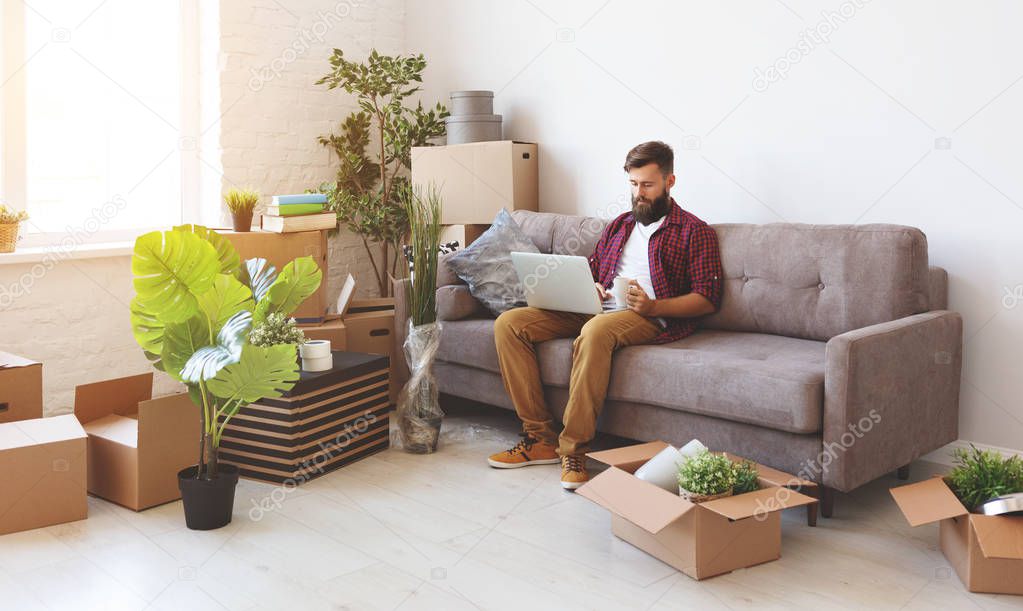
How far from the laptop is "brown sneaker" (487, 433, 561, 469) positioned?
500mm

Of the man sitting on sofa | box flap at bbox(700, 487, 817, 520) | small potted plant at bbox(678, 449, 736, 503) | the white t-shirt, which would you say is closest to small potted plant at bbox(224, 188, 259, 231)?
the man sitting on sofa

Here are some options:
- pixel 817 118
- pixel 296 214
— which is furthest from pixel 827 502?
pixel 296 214

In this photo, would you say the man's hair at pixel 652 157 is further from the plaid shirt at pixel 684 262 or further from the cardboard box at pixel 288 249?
the cardboard box at pixel 288 249

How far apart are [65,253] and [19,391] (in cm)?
108

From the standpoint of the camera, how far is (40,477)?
8.98 ft

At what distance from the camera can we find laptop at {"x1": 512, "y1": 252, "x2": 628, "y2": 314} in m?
3.19

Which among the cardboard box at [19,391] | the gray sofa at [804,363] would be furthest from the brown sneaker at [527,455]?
the cardboard box at [19,391]

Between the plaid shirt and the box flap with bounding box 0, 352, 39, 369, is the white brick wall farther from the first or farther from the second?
the plaid shirt

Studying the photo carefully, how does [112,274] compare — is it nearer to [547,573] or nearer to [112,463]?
[112,463]

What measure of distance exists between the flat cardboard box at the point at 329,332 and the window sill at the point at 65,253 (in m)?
0.78

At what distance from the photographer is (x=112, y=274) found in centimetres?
416

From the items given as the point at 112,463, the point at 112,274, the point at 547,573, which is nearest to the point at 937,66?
the point at 547,573

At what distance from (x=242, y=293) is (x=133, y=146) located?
2125 mm

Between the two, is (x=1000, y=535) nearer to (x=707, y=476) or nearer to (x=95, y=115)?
(x=707, y=476)
